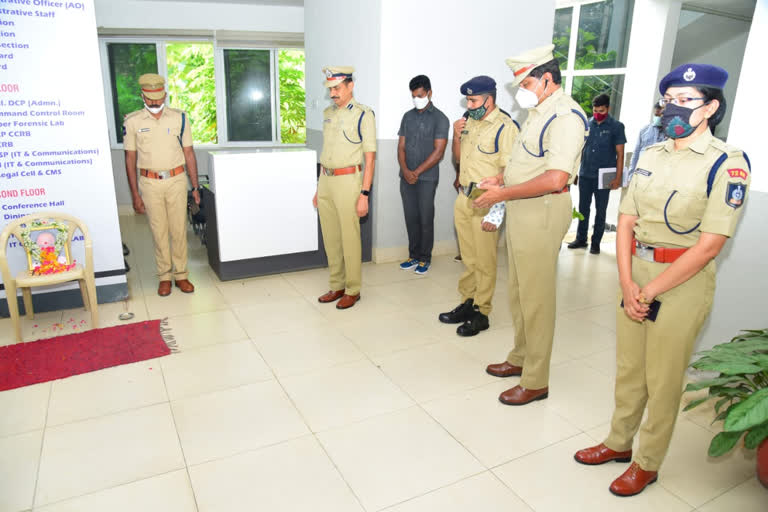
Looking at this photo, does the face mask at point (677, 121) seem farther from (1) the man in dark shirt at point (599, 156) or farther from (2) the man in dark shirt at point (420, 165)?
(1) the man in dark shirt at point (599, 156)

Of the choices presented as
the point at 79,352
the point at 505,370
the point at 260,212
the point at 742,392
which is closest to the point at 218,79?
the point at 260,212

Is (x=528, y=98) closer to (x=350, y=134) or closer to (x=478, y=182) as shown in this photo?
(x=478, y=182)

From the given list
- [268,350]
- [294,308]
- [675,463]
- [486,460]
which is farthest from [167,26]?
[675,463]

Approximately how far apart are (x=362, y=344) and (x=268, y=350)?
1.99 feet

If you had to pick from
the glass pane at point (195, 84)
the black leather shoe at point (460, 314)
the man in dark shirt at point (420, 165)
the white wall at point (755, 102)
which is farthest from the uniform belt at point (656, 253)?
the glass pane at point (195, 84)

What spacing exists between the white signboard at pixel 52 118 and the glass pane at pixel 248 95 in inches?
168

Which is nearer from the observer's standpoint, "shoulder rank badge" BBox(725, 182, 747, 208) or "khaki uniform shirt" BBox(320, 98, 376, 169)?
"shoulder rank badge" BBox(725, 182, 747, 208)

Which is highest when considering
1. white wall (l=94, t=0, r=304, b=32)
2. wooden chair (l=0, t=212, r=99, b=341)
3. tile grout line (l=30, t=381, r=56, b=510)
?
white wall (l=94, t=0, r=304, b=32)

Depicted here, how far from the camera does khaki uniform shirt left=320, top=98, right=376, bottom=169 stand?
11.9ft

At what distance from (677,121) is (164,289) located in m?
3.78

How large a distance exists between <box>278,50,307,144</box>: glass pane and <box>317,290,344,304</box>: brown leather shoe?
443cm

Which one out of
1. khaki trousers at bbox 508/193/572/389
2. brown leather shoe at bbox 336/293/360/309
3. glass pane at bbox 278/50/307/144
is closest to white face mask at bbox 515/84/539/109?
khaki trousers at bbox 508/193/572/389

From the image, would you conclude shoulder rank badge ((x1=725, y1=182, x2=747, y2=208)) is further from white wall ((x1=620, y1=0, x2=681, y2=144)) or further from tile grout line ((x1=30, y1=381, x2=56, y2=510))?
white wall ((x1=620, y1=0, x2=681, y2=144))

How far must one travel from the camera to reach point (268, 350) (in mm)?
3268
